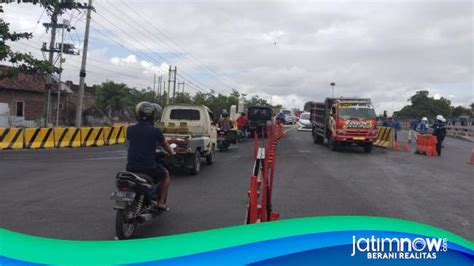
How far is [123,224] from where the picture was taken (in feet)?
20.4

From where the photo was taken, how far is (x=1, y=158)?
1636cm

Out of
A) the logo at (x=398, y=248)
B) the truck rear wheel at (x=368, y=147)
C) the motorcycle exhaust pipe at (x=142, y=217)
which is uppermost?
the logo at (x=398, y=248)

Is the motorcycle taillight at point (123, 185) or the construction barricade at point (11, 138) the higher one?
the motorcycle taillight at point (123, 185)

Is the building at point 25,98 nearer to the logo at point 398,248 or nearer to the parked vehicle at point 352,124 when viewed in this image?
the parked vehicle at point 352,124

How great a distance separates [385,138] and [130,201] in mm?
23452

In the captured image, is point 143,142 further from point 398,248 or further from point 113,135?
point 113,135

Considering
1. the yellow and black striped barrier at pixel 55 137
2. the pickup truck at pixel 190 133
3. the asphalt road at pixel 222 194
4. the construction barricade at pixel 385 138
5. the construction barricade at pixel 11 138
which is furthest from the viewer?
the construction barricade at pixel 385 138

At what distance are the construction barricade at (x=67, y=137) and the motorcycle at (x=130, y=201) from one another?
16349mm

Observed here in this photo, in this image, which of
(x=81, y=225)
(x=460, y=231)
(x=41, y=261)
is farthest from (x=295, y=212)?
(x=41, y=261)

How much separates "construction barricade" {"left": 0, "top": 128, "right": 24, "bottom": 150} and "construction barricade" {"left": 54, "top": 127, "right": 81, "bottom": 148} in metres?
1.62

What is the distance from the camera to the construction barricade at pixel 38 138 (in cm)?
2036

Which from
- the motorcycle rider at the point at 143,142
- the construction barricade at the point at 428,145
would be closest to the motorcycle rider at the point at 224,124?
the construction barricade at the point at 428,145

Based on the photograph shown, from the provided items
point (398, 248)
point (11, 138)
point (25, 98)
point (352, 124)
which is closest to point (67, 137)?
point (11, 138)

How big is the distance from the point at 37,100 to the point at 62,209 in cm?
4572
